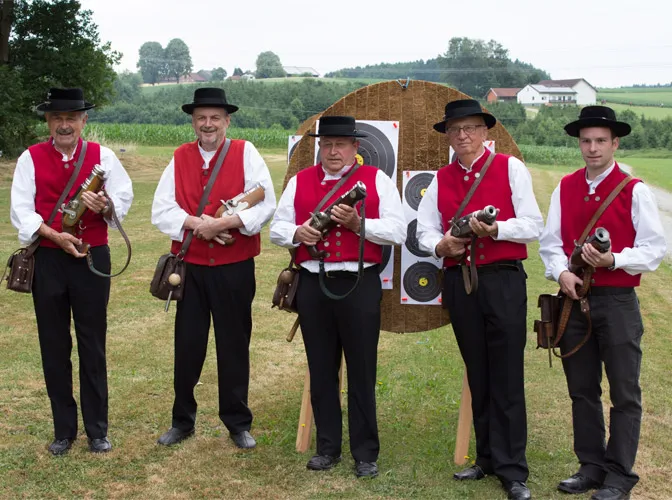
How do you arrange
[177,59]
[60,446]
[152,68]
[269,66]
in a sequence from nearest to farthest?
1. [60,446]
2. [269,66]
3. [152,68]
4. [177,59]

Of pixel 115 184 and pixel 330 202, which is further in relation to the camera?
pixel 115 184

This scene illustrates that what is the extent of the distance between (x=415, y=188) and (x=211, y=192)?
4.45 ft

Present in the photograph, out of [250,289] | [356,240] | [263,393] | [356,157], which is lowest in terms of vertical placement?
[263,393]

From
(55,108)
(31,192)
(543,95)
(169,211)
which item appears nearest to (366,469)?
(169,211)

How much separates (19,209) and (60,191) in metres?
0.26

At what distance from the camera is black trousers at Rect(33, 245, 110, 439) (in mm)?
5328

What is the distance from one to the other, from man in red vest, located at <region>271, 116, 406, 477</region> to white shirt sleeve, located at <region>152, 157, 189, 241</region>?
0.60 metres

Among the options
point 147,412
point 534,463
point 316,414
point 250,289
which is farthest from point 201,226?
point 534,463

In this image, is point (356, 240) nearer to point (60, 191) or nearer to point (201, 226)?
point (201, 226)

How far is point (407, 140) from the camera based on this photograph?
580 centimetres

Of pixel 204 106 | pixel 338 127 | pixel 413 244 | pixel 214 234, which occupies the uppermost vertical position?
pixel 204 106

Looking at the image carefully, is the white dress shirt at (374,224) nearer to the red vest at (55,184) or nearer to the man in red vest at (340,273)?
the man in red vest at (340,273)

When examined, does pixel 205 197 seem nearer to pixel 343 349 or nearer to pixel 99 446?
pixel 343 349

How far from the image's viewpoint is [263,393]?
275 inches
